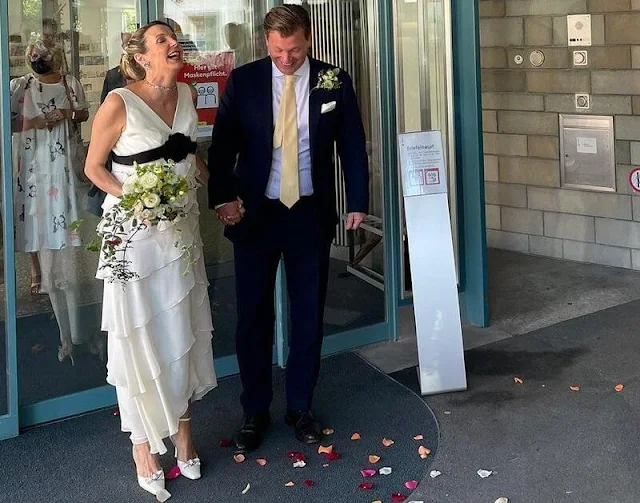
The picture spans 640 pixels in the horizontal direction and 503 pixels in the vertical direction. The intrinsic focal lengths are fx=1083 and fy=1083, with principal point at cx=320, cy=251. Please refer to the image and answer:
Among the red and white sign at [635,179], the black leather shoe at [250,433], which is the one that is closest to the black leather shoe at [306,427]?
the black leather shoe at [250,433]

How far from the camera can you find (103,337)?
201 inches

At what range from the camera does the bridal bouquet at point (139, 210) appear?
3828 millimetres

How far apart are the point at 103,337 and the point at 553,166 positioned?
4.02 meters

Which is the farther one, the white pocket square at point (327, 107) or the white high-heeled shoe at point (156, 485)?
the white pocket square at point (327, 107)

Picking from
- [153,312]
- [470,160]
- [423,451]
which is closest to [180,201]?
[153,312]

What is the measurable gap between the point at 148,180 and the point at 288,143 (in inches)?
30.5

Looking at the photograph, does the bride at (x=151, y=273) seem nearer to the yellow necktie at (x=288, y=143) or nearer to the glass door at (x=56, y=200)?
the yellow necktie at (x=288, y=143)

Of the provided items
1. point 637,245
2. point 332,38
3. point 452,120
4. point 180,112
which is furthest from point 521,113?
point 180,112

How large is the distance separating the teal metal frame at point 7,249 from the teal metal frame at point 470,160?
2.60m

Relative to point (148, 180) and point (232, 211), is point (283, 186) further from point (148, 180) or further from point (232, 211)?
point (148, 180)

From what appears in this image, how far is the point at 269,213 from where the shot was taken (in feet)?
14.6

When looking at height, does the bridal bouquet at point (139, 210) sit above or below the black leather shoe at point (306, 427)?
above

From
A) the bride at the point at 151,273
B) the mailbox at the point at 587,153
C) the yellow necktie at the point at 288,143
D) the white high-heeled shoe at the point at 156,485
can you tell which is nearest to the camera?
the bride at the point at 151,273

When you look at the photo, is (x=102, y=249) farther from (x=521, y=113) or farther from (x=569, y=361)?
(x=521, y=113)
